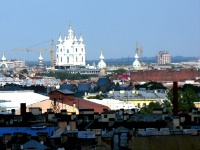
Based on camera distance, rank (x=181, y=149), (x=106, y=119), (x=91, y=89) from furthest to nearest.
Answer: (x=91, y=89), (x=106, y=119), (x=181, y=149)

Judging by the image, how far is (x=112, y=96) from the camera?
81875mm

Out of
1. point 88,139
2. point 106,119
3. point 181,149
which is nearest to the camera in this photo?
point 181,149

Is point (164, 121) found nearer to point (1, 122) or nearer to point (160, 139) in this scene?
point (1, 122)

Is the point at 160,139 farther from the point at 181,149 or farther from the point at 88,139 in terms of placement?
the point at 88,139

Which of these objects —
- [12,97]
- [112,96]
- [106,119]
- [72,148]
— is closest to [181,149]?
[72,148]

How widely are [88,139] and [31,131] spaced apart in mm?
5938

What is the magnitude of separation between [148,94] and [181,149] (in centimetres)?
5882

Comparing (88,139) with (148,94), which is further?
(148,94)

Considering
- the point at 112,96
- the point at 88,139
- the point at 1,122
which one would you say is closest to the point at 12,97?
the point at 112,96

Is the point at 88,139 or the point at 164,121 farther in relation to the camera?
the point at 164,121

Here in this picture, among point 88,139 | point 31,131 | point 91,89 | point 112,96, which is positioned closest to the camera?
point 88,139

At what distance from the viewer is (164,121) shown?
107 feet

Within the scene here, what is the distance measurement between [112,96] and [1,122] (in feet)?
153

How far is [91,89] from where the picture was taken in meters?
103
